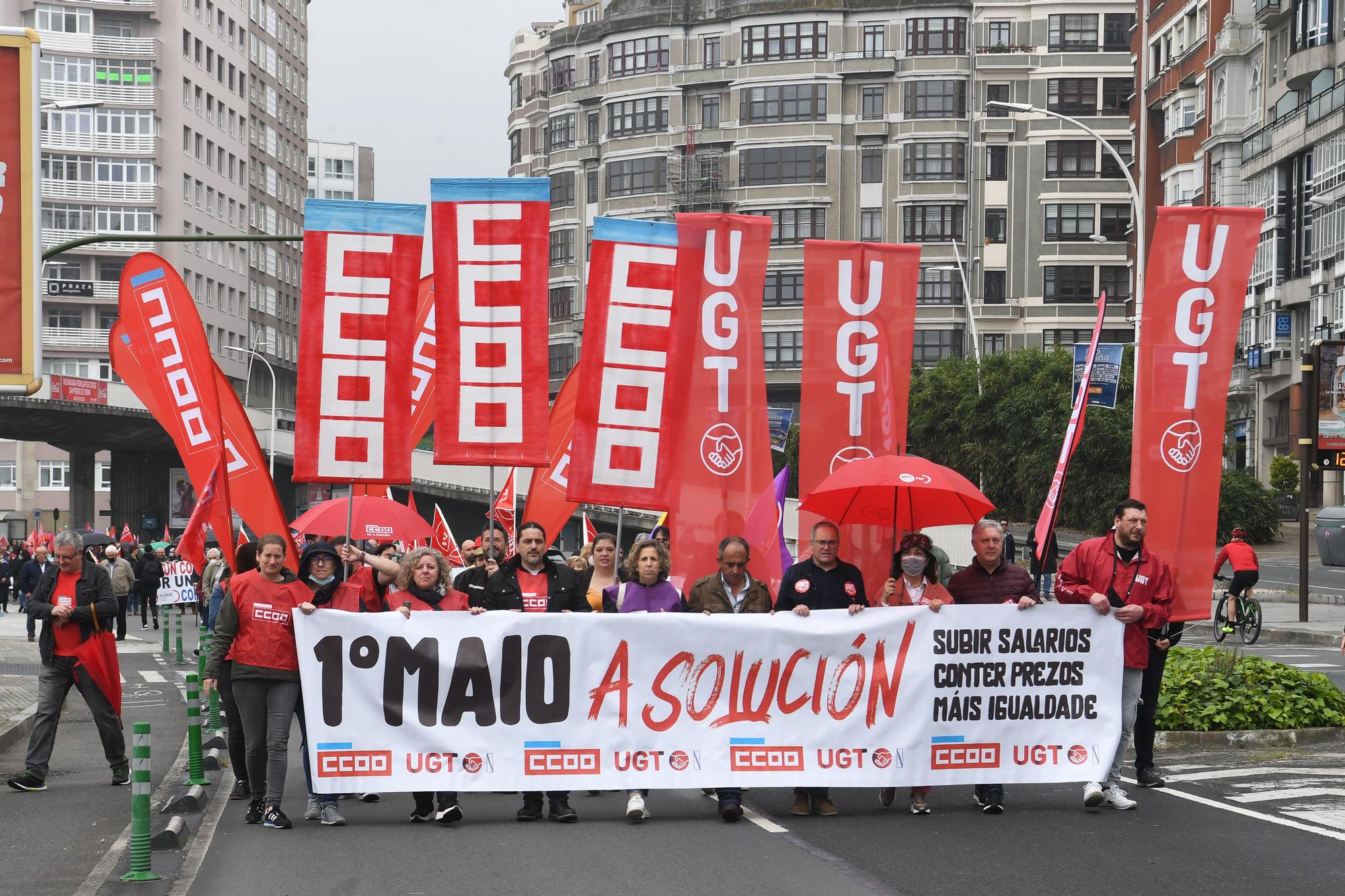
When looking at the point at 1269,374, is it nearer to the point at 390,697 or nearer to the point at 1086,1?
the point at 1086,1

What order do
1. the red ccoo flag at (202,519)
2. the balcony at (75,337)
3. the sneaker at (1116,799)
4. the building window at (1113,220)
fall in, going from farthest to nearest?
1. the balcony at (75,337)
2. the building window at (1113,220)
3. the red ccoo flag at (202,519)
4. the sneaker at (1116,799)

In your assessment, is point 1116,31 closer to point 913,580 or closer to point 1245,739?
point 1245,739

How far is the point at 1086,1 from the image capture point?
93000 millimetres

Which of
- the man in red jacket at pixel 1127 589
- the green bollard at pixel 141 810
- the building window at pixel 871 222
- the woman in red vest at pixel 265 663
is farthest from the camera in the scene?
the building window at pixel 871 222

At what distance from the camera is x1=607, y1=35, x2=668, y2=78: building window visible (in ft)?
322

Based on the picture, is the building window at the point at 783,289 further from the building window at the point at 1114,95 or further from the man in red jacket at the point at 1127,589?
the man in red jacket at the point at 1127,589

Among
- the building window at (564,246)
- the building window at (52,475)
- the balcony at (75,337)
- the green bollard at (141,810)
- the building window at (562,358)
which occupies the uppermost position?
the building window at (564,246)

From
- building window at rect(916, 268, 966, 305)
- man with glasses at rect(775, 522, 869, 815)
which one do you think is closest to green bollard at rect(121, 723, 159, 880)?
man with glasses at rect(775, 522, 869, 815)

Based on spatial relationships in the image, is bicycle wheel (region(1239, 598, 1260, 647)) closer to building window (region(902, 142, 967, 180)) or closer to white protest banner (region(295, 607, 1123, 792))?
white protest banner (region(295, 607, 1123, 792))

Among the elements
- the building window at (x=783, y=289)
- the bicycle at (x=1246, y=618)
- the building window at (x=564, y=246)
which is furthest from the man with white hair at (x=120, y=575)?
the building window at (x=564, y=246)

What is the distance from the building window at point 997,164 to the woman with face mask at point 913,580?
83.8 m

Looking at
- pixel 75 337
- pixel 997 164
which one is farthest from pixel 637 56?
pixel 75 337

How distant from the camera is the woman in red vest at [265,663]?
1104 centimetres

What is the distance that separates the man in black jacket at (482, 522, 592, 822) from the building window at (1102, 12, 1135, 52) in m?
87.6
